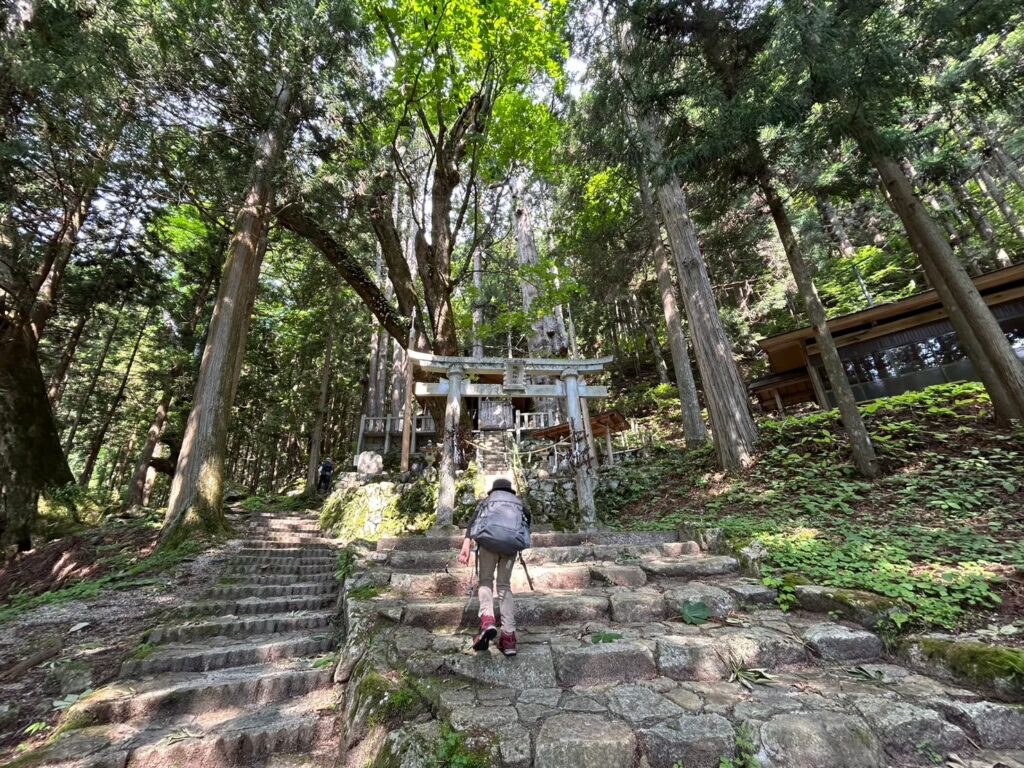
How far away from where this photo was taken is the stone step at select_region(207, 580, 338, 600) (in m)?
4.95

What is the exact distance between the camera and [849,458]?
6.91 metres

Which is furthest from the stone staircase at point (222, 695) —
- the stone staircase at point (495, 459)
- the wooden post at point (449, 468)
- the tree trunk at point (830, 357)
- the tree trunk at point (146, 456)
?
the tree trunk at point (146, 456)

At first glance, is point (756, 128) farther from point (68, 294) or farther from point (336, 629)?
point (68, 294)

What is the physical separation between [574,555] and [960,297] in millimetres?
6956

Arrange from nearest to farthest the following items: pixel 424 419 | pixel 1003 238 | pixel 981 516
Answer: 1. pixel 981 516
2. pixel 424 419
3. pixel 1003 238

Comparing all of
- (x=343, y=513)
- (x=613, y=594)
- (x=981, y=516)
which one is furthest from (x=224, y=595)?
(x=981, y=516)

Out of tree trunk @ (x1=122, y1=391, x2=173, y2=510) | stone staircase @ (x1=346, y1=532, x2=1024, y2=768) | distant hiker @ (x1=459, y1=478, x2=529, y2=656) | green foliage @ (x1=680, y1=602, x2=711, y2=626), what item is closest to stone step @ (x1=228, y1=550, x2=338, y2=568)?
stone staircase @ (x1=346, y1=532, x2=1024, y2=768)

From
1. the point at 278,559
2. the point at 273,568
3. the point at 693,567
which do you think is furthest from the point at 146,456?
the point at 693,567

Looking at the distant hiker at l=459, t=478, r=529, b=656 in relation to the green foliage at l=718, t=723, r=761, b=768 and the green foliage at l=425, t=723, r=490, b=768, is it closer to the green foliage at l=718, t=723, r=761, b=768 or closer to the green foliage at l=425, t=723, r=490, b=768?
the green foliage at l=425, t=723, r=490, b=768

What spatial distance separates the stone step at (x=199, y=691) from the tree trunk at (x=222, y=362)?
177 inches

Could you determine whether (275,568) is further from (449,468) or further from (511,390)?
(511,390)

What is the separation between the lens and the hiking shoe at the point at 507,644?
283 centimetres

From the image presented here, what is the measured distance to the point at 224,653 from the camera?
11.2 feet

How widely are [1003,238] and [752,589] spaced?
75.8ft
